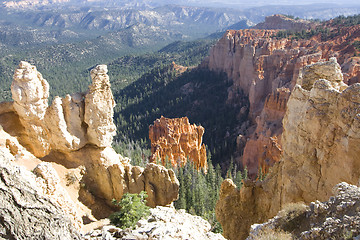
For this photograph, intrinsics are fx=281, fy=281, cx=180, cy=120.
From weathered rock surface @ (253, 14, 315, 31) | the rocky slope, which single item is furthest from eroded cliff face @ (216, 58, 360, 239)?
weathered rock surface @ (253, 14, 315, 31)

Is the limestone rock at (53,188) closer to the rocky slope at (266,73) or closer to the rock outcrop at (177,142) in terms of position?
the rocky slope at (266,73)

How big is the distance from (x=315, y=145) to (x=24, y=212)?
10.3 meters

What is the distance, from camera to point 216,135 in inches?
2020

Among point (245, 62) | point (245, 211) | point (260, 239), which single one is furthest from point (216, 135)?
point (260, 239)

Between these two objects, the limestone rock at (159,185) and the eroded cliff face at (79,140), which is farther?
the limestone rock at (159,185)

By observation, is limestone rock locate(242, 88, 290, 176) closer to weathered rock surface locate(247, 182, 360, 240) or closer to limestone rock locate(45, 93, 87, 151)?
limestone rock locate(45, 93, 87, 151)

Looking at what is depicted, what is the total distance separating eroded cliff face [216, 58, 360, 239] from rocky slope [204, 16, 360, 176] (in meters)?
17.4

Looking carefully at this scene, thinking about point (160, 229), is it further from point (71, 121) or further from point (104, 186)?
point (71, 121)

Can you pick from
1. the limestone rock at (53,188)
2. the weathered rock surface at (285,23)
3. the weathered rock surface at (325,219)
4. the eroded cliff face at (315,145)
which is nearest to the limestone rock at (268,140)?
the eroded cliff face at (315,145)

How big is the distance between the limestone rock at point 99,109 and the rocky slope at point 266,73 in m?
20.9

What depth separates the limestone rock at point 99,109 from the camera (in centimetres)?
1403

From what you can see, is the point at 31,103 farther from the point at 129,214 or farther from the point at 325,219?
the point at 325,219

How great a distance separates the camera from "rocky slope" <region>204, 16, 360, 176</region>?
3500 centimetres

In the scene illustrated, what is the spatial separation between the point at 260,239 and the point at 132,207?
18.4 ft
